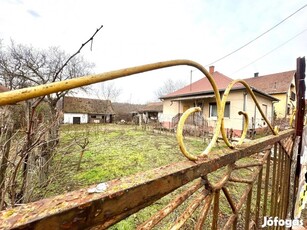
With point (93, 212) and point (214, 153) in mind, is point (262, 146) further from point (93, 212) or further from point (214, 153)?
point (93, 212)

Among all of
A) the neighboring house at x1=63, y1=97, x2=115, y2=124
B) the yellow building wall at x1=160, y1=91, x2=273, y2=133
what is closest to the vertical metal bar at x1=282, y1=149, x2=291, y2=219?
the yellow building wall at x1=160, y1=91, x2=273, y2=133

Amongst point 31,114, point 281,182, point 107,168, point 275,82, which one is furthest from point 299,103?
point 275,82

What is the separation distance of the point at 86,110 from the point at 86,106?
3.74ft

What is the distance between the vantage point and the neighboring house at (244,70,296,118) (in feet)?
64.2

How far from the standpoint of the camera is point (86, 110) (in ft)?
117

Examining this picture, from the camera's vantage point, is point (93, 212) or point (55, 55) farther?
point (55, 55)

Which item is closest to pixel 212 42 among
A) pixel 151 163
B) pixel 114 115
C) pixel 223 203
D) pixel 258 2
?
pixel 258 2

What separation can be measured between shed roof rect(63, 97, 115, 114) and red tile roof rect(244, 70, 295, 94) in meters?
27.7

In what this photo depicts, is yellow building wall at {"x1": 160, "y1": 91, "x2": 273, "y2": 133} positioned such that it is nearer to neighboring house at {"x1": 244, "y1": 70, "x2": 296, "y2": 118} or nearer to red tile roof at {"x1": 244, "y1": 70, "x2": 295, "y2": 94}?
neighboring house at {"x1": 244, "y1": 70, "x2": 296, "y2": 118}

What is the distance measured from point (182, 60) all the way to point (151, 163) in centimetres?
615

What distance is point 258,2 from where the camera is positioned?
27.6 ft

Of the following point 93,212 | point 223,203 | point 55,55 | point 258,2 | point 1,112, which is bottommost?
point 223,203

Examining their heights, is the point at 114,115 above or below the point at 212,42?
below

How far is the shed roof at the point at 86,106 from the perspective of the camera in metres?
34.2
